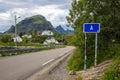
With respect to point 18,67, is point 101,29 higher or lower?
higher

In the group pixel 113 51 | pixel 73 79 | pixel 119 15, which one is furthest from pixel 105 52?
pixel 73 79

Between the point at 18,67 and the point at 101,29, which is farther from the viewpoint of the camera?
the point at 18,67

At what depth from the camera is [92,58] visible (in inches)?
798

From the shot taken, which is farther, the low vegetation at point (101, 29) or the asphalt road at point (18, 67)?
the low vegetation at point (101, 29)

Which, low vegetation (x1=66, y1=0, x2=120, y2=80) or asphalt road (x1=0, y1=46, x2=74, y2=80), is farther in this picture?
low vegetation (x1=66, y1=0, x2=120, y2=80)

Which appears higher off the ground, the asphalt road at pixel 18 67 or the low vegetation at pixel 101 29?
the low vegetation at pixel 101 29

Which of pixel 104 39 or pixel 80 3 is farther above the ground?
pixel 80 3

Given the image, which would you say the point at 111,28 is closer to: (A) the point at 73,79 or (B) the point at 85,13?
(B) the point at 85,13

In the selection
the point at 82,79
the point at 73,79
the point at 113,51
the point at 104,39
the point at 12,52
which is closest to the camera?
the point at 82,79

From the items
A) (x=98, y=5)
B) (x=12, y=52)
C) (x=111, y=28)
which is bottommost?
(x=12, y=52)

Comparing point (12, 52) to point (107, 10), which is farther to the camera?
point (12, 52)

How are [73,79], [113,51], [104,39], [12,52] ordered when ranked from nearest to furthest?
[73,79]
[113,51]
[104,39]
[12,52]

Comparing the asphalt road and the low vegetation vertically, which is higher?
the low vegetation

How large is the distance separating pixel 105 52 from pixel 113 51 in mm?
852
